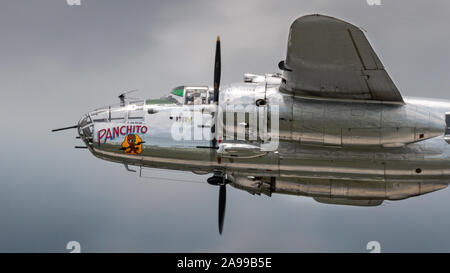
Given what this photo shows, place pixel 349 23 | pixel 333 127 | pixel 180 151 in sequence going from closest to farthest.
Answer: pixel 349 23, pixel 333 127, pixel 180 151

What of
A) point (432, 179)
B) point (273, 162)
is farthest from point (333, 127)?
point (432, 179)

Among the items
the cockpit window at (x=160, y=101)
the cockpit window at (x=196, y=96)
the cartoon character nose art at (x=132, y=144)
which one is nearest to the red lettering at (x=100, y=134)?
the cartoon character nose art at (x=132, y=144)

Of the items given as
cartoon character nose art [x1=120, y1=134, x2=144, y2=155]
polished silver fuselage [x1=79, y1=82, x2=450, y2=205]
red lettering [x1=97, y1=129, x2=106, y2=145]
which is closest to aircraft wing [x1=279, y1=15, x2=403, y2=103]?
polished silver fuselage [x1=79, y1=82, x2=450, y2=205]

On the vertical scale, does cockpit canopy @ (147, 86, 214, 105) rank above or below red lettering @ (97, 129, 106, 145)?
above

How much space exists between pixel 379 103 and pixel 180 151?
744 centimetres

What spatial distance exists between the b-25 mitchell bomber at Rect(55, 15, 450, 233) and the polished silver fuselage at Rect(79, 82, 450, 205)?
36 millimetres

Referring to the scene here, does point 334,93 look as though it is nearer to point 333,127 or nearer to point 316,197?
point 333,127

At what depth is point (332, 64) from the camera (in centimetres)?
2202

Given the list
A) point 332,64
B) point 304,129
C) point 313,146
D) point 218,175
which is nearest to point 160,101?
point 218,175

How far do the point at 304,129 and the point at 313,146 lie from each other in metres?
1.31

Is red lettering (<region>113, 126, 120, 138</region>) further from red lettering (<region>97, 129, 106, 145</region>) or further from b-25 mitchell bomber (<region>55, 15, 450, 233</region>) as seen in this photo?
red lettering (<region>97, 129, 106, 145</region>)

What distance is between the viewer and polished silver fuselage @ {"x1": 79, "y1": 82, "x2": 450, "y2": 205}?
22.9 meters

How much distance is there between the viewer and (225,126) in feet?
76.7

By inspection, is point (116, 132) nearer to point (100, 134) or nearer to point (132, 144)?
point (100, 134)
